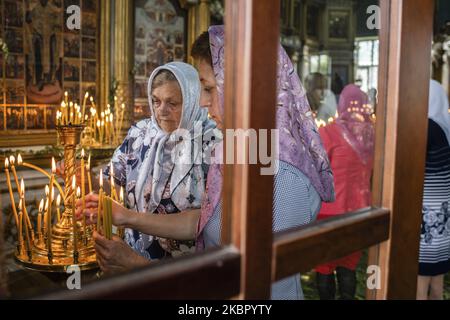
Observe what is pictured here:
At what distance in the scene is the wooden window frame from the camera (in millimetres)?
608

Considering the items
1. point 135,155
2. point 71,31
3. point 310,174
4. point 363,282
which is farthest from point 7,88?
point 363,282

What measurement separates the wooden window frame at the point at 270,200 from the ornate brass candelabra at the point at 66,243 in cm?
92

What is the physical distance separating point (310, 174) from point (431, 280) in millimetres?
2215

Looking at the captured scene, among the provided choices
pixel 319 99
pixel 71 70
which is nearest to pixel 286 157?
pixel 71 70

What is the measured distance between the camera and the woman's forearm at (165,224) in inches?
71.4

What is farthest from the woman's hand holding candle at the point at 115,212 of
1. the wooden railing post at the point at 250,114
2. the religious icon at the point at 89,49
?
the religious icon at the point at 89,49

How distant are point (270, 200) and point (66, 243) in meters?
1.11

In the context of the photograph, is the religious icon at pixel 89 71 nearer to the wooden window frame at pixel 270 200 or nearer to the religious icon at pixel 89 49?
the religious icon at pixel 89 49

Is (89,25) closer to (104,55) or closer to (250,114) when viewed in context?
(104,55)

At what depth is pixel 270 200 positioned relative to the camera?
0.68m

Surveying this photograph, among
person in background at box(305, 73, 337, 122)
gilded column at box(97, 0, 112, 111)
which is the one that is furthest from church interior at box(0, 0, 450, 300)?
gilded column at box(97, 0, 112, 111)

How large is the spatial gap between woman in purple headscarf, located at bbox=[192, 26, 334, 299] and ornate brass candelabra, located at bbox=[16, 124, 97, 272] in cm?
38

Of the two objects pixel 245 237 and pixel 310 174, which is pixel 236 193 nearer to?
pixel 245 237
